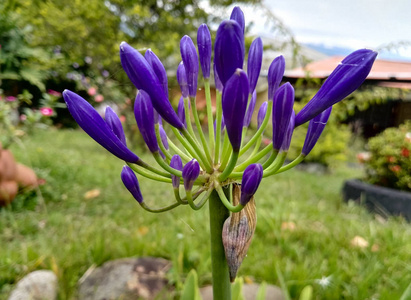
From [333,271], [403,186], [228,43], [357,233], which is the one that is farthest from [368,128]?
[228,43]

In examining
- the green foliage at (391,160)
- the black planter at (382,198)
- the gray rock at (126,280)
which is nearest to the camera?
the gray rock at (126,280)

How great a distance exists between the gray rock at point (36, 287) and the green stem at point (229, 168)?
1.46m

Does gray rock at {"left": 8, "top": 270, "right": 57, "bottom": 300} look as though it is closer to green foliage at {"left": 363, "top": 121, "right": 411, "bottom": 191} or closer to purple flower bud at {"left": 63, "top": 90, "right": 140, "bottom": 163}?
purple flower bud at {"left": 63, "top": 90, "right": 140, "bottom": 163}

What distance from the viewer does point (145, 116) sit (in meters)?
0.54

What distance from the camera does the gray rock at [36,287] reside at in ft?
5.43

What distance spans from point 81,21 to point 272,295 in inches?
239

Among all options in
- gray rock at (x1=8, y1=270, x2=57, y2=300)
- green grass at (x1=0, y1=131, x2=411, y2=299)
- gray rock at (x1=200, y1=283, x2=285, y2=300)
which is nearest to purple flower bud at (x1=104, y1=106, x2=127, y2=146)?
green grass at (x1=0, y1=131, x2=411, y2=299)

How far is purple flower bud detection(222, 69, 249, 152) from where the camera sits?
463 millimetres

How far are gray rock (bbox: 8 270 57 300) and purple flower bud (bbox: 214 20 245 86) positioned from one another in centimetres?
157

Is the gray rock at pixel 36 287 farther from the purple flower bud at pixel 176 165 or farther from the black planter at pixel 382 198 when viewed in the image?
the black planter at pixel 382 198

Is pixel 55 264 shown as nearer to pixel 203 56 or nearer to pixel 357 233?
pixel 203 56

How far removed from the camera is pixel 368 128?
1250 cm

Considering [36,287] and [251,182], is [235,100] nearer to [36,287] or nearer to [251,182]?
[251,182]

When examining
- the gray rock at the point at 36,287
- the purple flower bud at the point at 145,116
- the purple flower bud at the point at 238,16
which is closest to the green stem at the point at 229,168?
the purple flower bud at the point at 145,116
